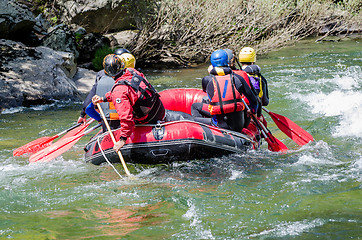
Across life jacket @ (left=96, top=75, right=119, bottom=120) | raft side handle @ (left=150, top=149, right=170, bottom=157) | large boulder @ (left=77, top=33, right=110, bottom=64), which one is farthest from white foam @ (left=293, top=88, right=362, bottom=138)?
large boulder @ (left=77, top=33, right=110, bottom=64)

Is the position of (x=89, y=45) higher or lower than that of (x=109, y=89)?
higher

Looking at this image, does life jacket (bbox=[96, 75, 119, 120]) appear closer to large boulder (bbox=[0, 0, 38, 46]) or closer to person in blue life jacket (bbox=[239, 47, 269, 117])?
person in blue life jacket (bbox=[239, 47, 269, 117])

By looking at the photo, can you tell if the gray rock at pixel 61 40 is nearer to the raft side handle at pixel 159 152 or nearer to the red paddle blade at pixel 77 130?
the red paddle blade at pixel 77 130

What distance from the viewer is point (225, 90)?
5301 millimetres

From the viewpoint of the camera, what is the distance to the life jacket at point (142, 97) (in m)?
4.87

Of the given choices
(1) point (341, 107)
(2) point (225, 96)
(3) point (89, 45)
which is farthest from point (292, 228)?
(3) point (89, 45)

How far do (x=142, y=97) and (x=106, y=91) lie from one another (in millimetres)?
641

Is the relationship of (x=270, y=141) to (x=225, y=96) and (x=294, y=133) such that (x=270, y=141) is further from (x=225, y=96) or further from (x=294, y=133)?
(x=225, y=96)

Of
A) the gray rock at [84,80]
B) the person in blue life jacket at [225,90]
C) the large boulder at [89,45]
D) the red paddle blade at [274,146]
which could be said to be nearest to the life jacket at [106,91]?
the person in blue life jacket at [225,90]

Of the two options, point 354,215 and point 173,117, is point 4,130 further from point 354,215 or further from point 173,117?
point 354,215

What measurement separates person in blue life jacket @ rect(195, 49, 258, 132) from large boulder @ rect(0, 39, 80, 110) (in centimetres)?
534

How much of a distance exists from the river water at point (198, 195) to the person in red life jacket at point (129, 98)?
0.61 meters

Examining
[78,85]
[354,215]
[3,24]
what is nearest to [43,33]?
[3,24]

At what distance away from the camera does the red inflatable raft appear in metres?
5.04
